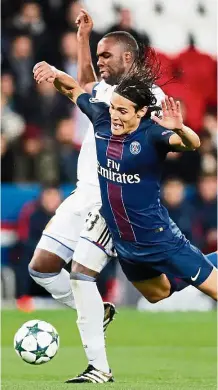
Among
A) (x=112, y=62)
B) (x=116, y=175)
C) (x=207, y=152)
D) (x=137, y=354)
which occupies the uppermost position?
(x=112, y=62)

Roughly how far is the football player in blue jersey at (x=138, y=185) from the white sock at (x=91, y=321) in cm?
37

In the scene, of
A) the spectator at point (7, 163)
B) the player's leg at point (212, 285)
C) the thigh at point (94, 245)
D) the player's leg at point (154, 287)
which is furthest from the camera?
the spectator at point (7, 163)

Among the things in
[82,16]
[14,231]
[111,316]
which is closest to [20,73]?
[14,231]

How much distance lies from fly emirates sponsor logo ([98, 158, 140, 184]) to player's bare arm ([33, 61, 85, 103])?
728 mm

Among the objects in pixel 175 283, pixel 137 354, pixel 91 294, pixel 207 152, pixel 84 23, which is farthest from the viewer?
pixel 207 152

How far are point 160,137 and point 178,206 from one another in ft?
23.7

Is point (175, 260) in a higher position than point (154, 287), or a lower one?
higher

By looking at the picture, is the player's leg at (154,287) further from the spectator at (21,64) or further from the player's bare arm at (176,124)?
the spectator at (21,64)

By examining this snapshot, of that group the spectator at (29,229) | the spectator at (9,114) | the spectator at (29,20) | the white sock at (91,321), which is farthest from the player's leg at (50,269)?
the spectator at (29,20)

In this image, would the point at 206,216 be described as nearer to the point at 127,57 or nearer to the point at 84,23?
the point at 84,23

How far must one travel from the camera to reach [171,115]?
793cm

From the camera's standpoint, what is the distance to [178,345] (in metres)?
12.1

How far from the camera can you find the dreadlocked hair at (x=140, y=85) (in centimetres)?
834

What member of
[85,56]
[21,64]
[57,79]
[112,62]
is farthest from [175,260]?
[21,64]
